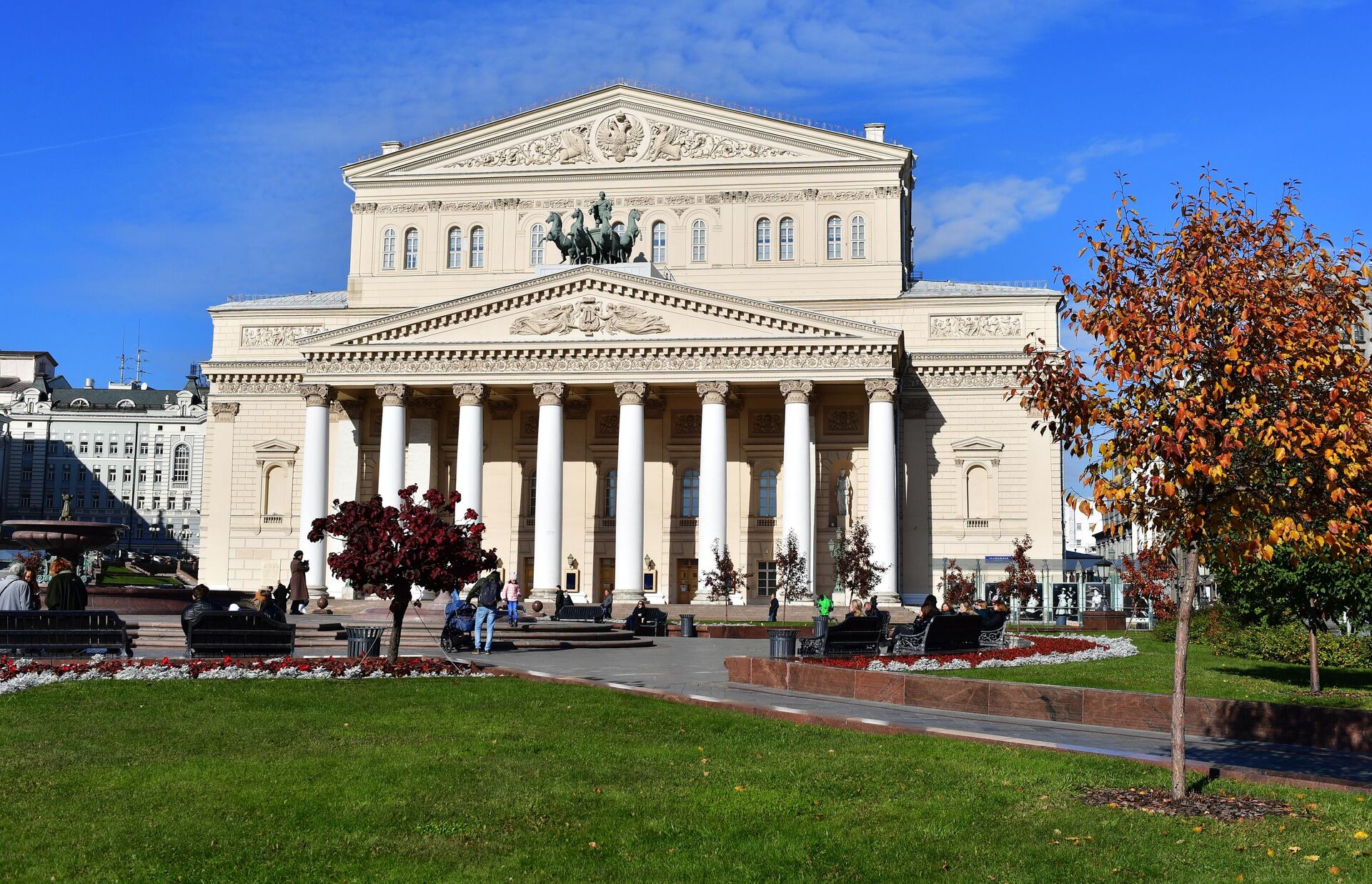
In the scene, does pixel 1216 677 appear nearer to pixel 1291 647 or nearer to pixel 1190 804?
pixel 1291 647

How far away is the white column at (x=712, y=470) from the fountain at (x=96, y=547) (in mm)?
21645

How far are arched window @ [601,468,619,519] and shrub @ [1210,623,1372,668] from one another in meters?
32.8

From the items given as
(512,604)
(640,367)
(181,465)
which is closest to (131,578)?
(640,367)

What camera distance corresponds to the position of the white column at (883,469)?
54.4 metres

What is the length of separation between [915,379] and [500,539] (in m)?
19.4

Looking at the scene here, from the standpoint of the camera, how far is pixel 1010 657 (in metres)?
27.5

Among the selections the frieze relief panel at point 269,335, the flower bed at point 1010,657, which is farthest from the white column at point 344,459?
the flower bed at point 1010,657

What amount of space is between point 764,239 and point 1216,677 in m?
41.7

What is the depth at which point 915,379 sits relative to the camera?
60344 mm

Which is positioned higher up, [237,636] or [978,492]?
[978,492]

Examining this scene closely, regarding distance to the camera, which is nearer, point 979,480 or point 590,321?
point 590,321

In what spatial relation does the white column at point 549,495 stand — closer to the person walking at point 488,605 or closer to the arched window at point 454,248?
the arched window at point 454,248

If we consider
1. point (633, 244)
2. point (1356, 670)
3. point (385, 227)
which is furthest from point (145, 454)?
point (1356, 670)

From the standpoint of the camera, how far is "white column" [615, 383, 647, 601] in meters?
54.5
